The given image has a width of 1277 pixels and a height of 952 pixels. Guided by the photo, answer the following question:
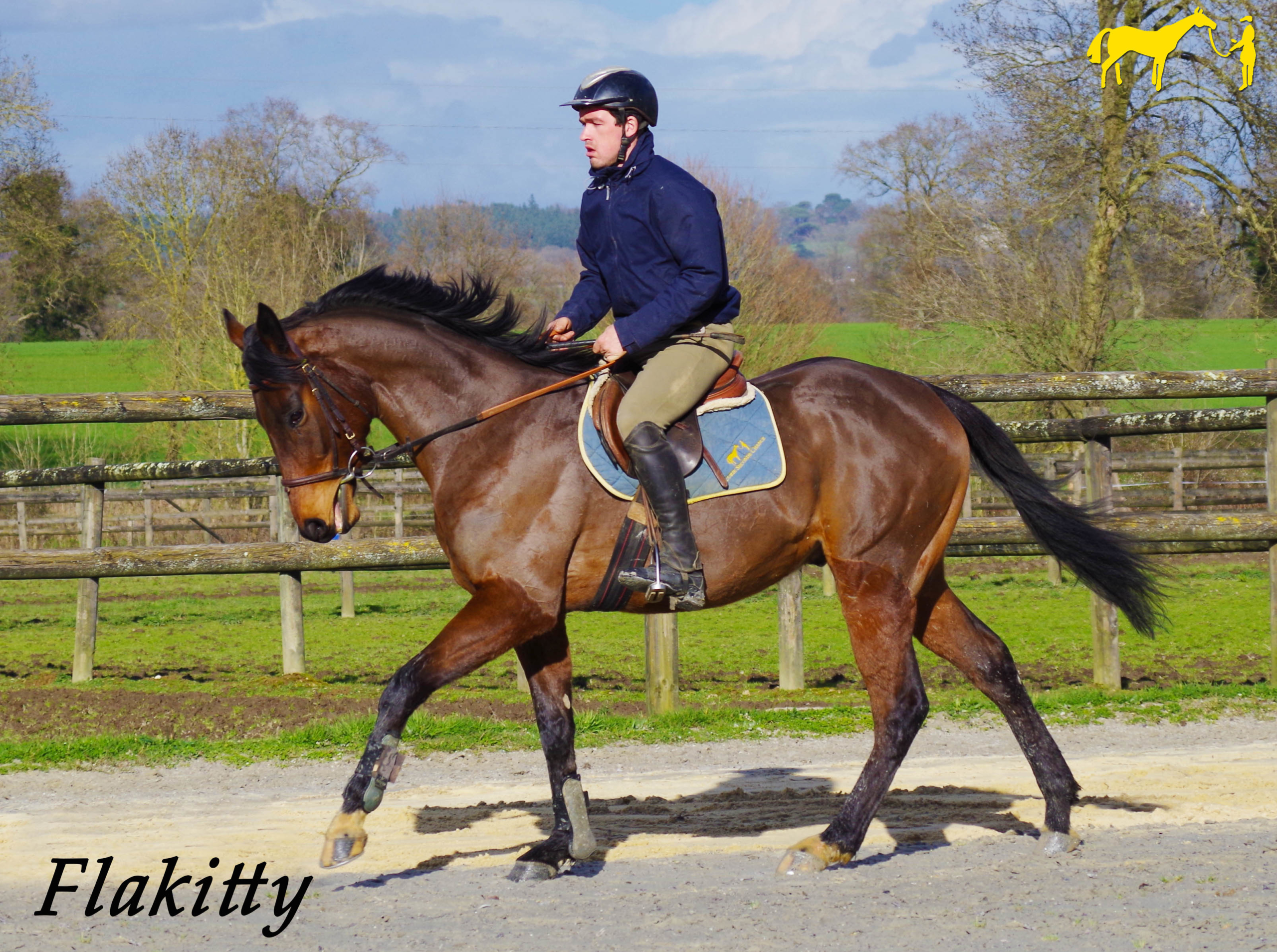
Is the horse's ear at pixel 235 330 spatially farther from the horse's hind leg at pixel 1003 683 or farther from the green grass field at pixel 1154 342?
the green grass field at pixel 1154 342

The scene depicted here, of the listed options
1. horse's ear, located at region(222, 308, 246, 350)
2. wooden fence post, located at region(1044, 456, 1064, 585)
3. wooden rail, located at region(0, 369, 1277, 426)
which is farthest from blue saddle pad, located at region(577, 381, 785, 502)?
wooden fence post, located at region(1044, 456, 1064, 585)

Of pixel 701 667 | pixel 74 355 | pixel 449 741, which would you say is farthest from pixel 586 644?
pixel 74 355

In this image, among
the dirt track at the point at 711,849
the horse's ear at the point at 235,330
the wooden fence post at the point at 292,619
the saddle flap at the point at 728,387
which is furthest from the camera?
the wooden fence post at the point at 292,619

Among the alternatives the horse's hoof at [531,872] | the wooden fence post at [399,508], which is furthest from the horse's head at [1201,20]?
the horse's hoof at [531,872]

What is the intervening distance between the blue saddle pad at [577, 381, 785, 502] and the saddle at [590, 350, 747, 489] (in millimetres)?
17

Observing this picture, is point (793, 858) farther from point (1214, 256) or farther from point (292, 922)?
point (1214, 256)

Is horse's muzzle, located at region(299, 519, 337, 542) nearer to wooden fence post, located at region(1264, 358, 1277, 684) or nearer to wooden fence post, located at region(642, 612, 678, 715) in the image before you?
wooden fence post, located at region(642, 612, 678, 715)

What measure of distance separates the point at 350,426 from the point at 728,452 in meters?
1.38

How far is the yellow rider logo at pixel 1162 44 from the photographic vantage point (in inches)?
719

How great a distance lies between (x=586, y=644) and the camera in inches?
460

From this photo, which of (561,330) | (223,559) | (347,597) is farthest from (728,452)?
(347,597)

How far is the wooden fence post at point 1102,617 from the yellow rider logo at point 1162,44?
13154mm

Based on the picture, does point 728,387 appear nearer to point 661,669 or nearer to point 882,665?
point 882,665

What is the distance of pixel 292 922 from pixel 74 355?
152 ft
